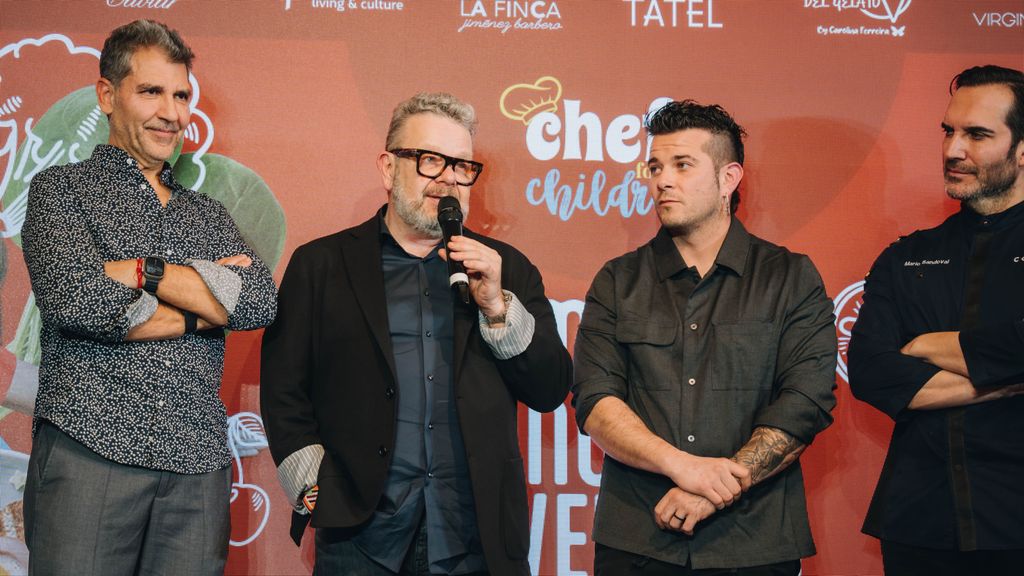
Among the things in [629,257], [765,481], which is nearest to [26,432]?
[629,257]

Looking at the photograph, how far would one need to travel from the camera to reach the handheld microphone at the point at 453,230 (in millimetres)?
2580

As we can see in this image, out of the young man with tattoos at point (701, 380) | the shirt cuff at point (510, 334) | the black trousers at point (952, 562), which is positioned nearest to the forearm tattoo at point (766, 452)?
the young man with tattoos at point (701, 380)

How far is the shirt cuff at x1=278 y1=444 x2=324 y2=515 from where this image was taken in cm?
276

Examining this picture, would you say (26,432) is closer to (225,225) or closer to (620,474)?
(225,225)

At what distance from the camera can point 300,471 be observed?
2.77 meters

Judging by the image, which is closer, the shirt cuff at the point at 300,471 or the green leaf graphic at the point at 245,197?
the shirt cuff at the point at 300,471

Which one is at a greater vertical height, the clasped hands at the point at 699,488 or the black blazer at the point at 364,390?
the black blazer at the point at 364,390

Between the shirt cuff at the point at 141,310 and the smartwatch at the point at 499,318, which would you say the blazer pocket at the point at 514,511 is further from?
the shirt cuff at the point at 141,310

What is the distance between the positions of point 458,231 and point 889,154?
2.16m

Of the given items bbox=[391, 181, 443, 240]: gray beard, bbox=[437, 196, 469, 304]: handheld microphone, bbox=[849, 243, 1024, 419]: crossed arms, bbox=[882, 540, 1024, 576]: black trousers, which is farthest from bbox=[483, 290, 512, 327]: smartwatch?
bbox=[882, 540, 1024, 576]: black trousers

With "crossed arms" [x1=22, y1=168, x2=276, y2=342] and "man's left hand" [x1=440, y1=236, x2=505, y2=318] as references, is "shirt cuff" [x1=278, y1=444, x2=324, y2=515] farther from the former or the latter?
"man's left hand" [x1=440, y1=236, x2=505, y2=318]

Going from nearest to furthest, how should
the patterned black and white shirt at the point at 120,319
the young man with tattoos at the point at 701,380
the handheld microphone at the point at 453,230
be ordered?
1. the handheld microphone at the point at 453,230
2. the patterned black and white shirt at the point at 120,319
3. the young man with tattoos at the point at 701,380

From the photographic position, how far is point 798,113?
4023 mm

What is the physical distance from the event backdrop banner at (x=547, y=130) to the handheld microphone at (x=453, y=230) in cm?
108
